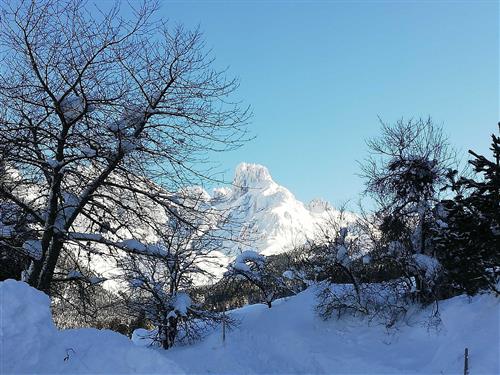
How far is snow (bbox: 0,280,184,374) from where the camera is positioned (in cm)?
418

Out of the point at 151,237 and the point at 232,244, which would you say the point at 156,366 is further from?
the point at 151,237

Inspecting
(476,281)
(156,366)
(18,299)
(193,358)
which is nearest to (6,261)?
(18,299)

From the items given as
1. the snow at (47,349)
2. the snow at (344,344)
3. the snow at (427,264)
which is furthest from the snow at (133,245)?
the snow at (427,264)

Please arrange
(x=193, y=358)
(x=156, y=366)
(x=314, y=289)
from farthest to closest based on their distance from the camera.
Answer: (x=314, y=289)
(x=193, y=358)
(x=156, y=366)

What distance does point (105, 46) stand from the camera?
7.48 m

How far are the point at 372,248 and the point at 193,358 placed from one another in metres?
9.29

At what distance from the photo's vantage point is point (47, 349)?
4.37 meters

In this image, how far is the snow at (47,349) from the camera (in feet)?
13.7

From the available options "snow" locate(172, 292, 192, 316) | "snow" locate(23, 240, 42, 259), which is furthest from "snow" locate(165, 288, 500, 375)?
"snow" locate(23, 240, 42, 259)

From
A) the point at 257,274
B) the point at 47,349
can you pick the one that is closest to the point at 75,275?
the point at 47,349

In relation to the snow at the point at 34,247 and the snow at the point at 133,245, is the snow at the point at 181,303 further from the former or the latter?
the snow at the point at 34,247

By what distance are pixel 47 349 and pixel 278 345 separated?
1731cm

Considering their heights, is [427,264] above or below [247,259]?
below

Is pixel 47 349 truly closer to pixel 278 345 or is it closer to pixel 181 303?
pixel 278 345
